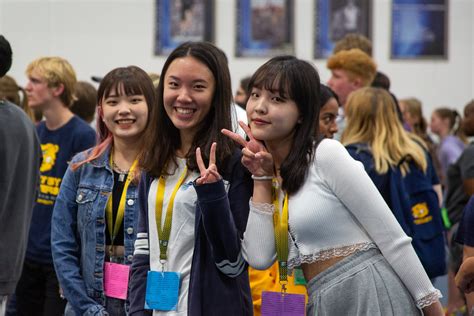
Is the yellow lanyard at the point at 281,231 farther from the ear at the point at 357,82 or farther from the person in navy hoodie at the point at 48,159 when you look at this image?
the ear at the point at 357,82

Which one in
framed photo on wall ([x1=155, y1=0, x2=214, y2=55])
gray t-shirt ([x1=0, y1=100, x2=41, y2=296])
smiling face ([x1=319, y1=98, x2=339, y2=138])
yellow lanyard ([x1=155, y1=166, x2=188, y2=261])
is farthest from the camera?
framed photo on wall ([x1=155, y1=0, x2=214, y2=55])

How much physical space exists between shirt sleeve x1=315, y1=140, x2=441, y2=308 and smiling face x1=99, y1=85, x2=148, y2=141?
1.04 m

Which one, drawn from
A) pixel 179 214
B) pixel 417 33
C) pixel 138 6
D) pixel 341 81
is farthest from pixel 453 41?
pixel 179 214

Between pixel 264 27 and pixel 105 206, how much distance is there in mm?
7663

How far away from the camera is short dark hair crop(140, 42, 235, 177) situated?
8.70 ft

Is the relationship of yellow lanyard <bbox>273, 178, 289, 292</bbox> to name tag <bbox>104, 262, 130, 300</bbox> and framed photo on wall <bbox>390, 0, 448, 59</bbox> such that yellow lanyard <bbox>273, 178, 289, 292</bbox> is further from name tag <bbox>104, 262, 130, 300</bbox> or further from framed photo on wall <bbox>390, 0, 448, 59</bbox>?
framed photo on wall <bbox>390, 0, 448, 59</bbox>

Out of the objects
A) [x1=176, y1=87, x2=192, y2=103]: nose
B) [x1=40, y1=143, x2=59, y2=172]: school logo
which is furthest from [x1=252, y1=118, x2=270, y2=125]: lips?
[x1=40, y1=143, x2=59, y2=172]: school logo

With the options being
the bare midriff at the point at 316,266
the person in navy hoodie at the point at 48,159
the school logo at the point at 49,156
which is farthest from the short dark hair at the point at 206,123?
the school logo at the point at 49,156

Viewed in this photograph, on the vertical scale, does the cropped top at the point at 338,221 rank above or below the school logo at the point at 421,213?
above

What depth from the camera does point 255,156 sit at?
96.0 inches

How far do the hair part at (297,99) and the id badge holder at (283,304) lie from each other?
1.04ft

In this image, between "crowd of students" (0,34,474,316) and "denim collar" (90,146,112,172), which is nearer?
"crowd of students" (0,34,474,316)

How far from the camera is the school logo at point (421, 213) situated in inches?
171

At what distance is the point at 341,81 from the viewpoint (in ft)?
17.2
